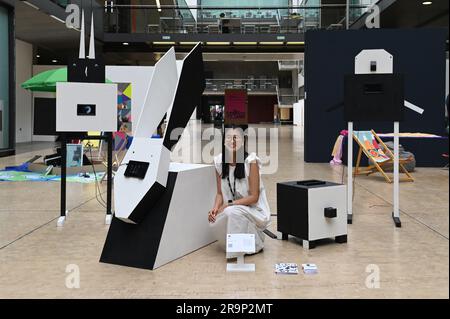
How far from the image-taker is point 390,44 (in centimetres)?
1044

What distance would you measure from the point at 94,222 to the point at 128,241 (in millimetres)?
1574

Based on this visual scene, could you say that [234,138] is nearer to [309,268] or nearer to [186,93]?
[186,93]

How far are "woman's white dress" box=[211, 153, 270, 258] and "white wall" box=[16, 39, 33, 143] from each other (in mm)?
15749

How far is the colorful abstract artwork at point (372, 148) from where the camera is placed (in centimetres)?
809

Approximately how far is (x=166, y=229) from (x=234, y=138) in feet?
2.83

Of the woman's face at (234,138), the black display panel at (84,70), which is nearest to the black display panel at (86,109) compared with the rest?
the black display panel at (84,70)

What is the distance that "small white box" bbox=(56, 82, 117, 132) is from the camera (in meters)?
4.77

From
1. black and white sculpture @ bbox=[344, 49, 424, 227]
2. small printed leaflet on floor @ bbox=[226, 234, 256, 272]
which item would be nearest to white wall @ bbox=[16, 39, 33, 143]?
black and white sculpture @ bbox=[344, 49, 424, 227]

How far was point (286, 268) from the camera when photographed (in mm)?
3285

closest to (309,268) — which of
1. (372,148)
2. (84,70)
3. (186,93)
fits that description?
(186,93)

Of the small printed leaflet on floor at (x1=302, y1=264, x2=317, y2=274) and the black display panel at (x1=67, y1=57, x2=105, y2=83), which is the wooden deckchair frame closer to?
the small printed leaflet on floor at (x1=302, y1=264, x2=317, y2=274)

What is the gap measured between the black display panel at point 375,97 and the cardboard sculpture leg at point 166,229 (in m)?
1.77

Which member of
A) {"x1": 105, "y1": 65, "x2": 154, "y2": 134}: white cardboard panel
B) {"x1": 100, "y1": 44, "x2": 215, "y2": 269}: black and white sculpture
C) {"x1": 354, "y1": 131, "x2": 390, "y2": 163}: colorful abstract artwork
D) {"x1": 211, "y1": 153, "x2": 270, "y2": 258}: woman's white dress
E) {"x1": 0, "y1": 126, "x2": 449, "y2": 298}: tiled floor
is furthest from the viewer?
{"x1": 105, "y1": 65, "x2": 154, "y2": 134}: white cardboard panel

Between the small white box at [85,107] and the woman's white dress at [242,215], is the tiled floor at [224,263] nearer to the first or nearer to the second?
the woman's white dress at [242,215]
